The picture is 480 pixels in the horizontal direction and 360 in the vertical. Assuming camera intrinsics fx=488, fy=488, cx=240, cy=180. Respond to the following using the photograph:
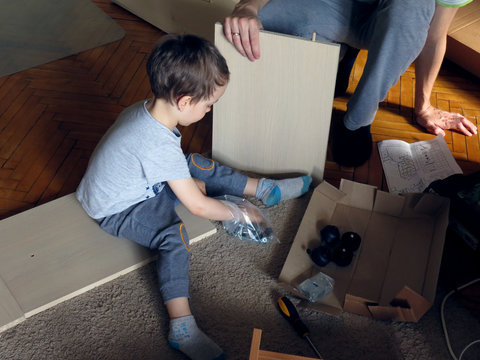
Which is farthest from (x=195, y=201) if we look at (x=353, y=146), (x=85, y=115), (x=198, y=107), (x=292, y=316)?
(x=85, y=115)

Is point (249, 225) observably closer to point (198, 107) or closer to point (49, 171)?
point (198, 107)

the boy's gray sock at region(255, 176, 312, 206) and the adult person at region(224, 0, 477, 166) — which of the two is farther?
the boy's gray sock at region(255, 176, 312, 206)

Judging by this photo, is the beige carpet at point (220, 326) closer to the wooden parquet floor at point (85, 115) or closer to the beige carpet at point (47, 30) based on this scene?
the wooden parquet floor at point (85, 115)

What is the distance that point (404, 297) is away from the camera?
1.04 metres

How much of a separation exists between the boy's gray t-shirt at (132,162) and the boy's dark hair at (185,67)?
9cm

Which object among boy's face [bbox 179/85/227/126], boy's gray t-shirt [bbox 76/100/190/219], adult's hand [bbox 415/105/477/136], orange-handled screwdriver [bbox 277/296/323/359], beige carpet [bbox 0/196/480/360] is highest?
boy's face [bbox 179/85/227/126]

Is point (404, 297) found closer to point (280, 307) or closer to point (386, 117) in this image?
point (280, 307)

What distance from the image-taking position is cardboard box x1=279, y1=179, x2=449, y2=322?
1.08m

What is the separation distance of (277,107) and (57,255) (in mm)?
676

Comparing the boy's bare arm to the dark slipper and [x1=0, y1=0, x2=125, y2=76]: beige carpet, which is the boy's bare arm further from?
[x1=0, y1=0, x2=125, y2=76]: beige carpet

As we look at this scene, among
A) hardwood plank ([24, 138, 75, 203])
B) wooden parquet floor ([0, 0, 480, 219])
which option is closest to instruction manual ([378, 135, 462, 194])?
wooden parquet floor ([0, 0, 480, 219])

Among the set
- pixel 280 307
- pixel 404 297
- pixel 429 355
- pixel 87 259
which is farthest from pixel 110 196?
pixel 429 355

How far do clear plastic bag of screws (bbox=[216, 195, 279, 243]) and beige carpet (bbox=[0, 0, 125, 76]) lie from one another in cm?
108

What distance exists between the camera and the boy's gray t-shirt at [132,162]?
106 centimetres
